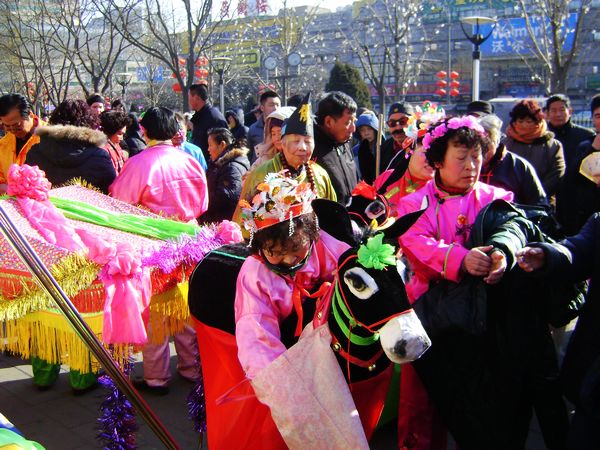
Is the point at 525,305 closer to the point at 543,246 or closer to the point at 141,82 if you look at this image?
the point at 543,246

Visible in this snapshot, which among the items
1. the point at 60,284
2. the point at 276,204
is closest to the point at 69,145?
the point at 60,284

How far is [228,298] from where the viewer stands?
9.72 ft

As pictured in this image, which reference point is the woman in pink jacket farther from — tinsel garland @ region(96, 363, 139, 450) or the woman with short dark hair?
the woman with short dark hair

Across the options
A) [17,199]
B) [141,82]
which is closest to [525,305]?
[17,199]

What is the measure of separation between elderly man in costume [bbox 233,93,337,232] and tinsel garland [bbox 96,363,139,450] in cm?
129

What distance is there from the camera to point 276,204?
276 cm

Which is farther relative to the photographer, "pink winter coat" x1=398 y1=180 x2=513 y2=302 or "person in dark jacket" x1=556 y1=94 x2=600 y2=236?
"person in dark jacket" x1=556 y1=94 x2=600 y2=236

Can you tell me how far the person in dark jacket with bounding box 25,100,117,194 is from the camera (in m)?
4.82

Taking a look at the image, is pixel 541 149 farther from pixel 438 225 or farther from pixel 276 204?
pixel 276 204

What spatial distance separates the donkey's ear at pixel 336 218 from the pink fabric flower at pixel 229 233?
126 cm

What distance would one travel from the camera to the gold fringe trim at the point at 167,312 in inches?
140

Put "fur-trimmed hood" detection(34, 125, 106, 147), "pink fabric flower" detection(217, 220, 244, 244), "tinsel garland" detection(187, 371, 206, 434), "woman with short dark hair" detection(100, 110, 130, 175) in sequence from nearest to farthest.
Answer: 1. "tinsel garland" detection(187, 371, 206, 434)
2. "pink fabric flower" detection(217, 220, 244, 244)
3. "fur-trimmed hood" detection(34, 125, 106, 147)
4. "woman with short dark hair" detection(100, 110, 130, 175)

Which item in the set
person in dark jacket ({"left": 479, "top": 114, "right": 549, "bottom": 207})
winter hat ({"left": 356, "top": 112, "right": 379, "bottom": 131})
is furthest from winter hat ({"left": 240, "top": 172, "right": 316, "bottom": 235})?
winter hat ({"left": 356, "top": 112, "right": 379, "bottom": 131})

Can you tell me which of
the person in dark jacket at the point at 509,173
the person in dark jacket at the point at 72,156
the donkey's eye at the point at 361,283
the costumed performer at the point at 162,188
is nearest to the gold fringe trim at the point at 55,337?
the costumed performer at the point at 162,188
